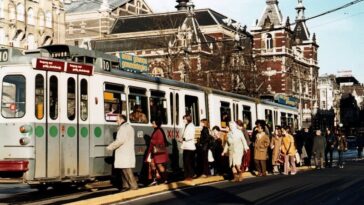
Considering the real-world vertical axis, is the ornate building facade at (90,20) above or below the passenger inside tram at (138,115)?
above

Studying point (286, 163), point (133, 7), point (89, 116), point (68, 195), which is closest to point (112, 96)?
point (89, 116)

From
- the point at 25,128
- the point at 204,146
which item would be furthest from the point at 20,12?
the point at 25,128

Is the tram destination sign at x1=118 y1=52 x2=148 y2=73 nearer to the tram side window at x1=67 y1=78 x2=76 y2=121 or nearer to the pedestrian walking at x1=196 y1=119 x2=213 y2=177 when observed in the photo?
the pedestrian walking at x1=196 y1=119 x2=213 y2=177

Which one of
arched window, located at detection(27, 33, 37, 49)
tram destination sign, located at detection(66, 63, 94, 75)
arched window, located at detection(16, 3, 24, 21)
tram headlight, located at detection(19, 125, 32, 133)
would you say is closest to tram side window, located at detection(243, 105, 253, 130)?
tram destination sign, located at detection(66, 63, 94, 75)

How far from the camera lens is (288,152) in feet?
71.9

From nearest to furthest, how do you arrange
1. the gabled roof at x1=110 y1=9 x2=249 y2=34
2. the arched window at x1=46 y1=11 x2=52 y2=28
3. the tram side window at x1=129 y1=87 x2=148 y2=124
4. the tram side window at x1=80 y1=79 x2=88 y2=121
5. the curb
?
1. the curb
2. the tram side window at x1=80 y1=79 x2=88 y2=121
3. the tram side window at x1=129 y1=87 x2=148 y2=124
4. the arched window at x1=46 y1=11 x2=52 y2=28
5. the gabled roof at x1=110 y1=9 x2=249 y2=34

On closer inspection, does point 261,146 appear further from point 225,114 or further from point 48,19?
point 48,19

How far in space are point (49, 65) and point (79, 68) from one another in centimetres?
86

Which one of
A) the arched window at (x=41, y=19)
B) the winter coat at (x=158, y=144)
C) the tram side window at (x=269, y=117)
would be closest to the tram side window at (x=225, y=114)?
the tram side window at (x=269, y=117)

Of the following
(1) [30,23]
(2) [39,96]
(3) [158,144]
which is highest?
(1) [30,23]

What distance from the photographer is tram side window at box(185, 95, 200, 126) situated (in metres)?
20.4

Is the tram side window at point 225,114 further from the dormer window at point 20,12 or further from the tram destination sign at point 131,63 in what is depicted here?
the dormer window at point 20,12

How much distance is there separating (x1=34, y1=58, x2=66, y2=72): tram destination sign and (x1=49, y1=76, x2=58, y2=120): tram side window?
0.21 meters

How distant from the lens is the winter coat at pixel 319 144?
24.3 metres
